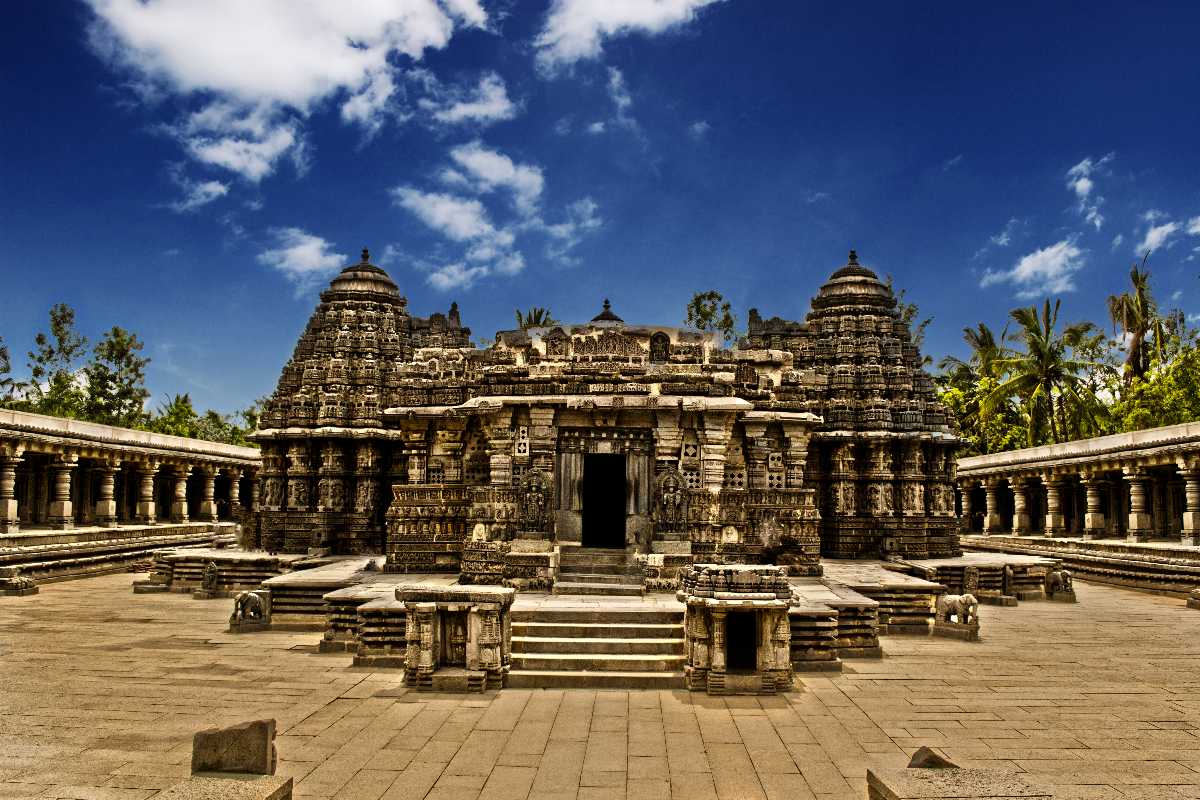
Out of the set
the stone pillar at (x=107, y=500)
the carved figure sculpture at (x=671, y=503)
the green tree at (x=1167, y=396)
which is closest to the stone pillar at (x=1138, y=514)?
the green tree at (x=1167, y=396)

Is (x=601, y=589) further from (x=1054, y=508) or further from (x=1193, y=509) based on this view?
(x=1054, y=508)

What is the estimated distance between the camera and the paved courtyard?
6.68 meters

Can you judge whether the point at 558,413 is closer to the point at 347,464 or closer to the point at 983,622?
the point at 983,622

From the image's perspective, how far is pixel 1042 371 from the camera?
33.2 metres

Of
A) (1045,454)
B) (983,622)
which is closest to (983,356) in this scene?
(1045,454)

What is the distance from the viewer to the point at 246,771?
5.48 meters

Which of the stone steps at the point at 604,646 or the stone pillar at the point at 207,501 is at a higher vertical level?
the stone pillar at the point at 207,501

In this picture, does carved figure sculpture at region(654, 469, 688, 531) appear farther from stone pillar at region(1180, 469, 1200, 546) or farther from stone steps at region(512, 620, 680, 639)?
stone pillar at region(1180, 469, 1200, 546)

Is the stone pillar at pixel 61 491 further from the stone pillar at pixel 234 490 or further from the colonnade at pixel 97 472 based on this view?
the stone pillar at pixel 234 490

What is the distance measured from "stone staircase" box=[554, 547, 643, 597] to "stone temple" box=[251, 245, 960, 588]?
123 mm

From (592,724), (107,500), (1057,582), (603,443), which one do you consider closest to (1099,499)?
(1057,582)

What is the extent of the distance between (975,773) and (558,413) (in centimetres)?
1086

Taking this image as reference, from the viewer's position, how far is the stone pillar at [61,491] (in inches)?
998

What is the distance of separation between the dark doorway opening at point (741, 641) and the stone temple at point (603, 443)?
3.56 meters
